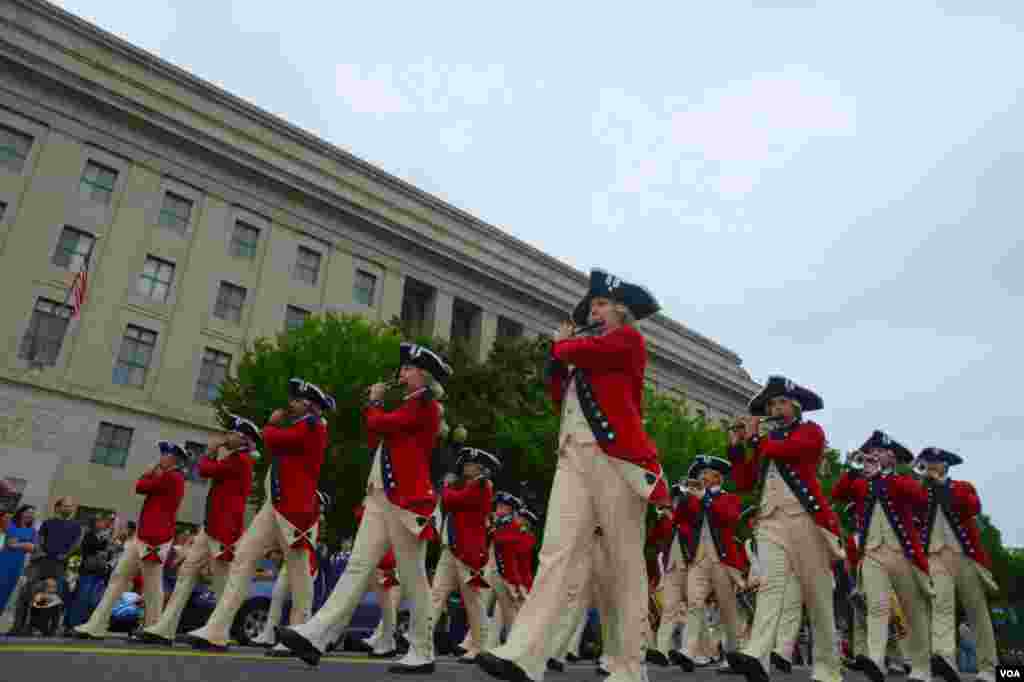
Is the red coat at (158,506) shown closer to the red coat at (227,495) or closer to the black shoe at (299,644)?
the red coat at (227,495)

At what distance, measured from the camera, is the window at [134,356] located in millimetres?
29391

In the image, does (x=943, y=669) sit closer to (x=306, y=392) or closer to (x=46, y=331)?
(x=306, y=392)

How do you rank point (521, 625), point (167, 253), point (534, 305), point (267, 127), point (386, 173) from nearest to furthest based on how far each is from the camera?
point (521, 625) → point (167, 253) → point (267, 127) → point (386, 173) → point (534, 305)

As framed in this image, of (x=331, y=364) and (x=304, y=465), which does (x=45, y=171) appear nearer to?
(x=331, y=364)

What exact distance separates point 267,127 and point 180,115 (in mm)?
4115

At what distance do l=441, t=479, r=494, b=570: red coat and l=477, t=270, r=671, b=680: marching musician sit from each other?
15.2ft

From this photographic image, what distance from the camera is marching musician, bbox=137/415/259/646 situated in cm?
794

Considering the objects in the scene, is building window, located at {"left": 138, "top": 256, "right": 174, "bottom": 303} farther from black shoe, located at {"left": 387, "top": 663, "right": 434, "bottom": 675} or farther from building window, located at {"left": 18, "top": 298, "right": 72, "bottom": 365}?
black shoe, located at {"left": 387, "top": 663, "right": 434, "bottom": 675}

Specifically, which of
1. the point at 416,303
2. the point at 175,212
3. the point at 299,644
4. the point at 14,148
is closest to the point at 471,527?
the point at 299,644

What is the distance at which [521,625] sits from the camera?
14.0 feet

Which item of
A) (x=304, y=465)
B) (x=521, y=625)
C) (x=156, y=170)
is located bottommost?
(x=521, y=625)

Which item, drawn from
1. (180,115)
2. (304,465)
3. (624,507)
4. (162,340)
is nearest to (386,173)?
(180,115)

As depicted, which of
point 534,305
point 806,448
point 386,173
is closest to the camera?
point 806,448

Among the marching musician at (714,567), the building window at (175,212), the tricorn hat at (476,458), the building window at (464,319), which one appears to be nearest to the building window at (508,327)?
the building window at (464,319)
